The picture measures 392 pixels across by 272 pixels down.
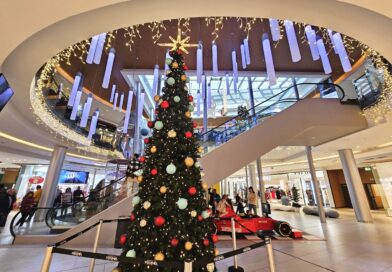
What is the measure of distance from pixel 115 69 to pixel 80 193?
6.70 meters

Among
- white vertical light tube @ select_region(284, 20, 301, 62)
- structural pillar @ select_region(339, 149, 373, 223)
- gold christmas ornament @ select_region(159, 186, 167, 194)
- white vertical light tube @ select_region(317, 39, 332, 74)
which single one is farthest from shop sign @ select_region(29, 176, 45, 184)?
structural pillar @ select_region(339, 149, 373, 223)

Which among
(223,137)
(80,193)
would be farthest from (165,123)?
(80,193)

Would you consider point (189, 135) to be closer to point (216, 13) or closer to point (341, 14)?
point (216, 13)

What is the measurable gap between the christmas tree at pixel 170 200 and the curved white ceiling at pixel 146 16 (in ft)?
4.94

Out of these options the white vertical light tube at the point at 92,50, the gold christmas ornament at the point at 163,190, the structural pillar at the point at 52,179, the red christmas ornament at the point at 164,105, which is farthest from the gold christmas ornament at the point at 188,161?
the structural pillar at the point at 52,179

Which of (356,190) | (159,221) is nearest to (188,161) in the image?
(159,221)

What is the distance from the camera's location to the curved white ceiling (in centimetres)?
255

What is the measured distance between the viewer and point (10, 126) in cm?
713

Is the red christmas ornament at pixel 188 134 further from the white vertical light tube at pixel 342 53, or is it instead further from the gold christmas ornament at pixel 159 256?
the white vertical light tube at pixel 342 53

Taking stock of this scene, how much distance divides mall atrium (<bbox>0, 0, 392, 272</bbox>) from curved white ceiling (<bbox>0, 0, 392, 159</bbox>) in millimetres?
18

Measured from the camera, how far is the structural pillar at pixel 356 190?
9.02 metres

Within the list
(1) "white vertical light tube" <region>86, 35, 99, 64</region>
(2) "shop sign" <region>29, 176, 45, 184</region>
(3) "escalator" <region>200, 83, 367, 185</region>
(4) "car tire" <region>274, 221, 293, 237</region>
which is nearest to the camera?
(1) "white vertical light tube" <region>86, 35, 99, 64</region>

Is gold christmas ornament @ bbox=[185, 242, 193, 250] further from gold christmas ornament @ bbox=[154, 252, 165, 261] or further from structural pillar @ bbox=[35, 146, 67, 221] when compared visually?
structural pillar @ bbox=[35, 146, 67, 221]

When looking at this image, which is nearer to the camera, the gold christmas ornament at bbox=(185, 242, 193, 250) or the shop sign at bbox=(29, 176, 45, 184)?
the gold christmas ornament at bbox=(185, 242, 193, 250)
